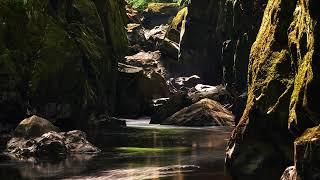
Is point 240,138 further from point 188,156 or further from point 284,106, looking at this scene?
point 188,156

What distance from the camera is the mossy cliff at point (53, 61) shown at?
3681 cm

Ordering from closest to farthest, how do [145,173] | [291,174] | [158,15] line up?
[291,174] < [145,173] < [158,15]

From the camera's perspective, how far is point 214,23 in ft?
265

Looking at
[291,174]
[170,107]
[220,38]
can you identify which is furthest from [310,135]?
[220,38]

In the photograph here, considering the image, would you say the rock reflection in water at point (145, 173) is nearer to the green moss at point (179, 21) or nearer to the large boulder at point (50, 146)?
the large boulder at point (50, 146)

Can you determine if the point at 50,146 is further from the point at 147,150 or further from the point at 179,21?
the point at 179,21

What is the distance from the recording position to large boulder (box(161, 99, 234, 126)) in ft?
155

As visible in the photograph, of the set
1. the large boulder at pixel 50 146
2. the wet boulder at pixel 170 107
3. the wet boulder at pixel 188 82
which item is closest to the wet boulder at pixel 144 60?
the wet boulder at pixel 188 82

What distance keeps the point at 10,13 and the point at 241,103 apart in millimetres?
23276

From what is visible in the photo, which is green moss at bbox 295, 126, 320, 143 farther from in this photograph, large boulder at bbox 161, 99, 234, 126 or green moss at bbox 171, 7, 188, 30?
green moss at bbox 171, 7, 188, 30

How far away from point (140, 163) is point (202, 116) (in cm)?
2401

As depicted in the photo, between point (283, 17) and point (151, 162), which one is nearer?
point (283, 17)

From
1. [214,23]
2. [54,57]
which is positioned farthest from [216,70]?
[54,57]

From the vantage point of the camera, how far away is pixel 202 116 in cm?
4759
